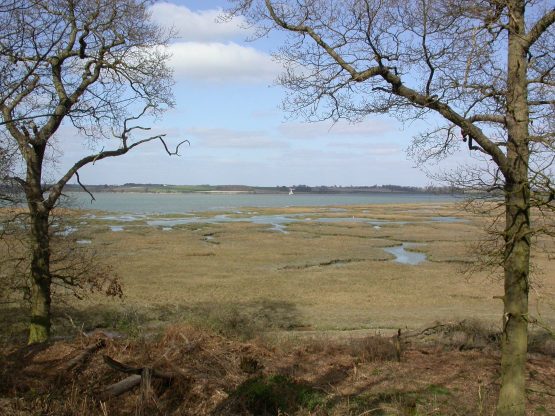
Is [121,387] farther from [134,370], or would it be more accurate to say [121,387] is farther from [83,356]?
[83,356]

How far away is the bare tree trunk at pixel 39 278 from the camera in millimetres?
11477

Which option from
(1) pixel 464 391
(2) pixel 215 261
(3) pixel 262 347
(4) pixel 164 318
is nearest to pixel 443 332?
(1) pixel 464 391

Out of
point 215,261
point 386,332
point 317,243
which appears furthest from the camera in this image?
point 317,243

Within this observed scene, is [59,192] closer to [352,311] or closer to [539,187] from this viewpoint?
[539,187]

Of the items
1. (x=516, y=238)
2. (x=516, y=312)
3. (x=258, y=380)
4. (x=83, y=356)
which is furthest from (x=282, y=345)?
(x=516, y=238)

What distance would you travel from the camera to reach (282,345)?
1162 cm

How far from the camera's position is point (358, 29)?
332 inches

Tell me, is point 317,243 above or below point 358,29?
below

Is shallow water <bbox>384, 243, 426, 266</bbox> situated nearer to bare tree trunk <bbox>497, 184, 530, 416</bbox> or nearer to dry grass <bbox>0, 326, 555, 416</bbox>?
dry grass <bbox>0, 326, 555, 416</bbox>

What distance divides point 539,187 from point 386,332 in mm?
10080

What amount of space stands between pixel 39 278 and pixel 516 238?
32.7ft

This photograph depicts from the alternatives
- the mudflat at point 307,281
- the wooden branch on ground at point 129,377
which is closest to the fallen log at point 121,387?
the wooden branch on ground at point 129,377

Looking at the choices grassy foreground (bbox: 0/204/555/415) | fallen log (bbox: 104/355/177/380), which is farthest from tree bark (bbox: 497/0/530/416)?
fallen log (bbox: 104/355/177/380)

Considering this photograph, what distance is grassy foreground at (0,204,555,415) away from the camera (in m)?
7.57
